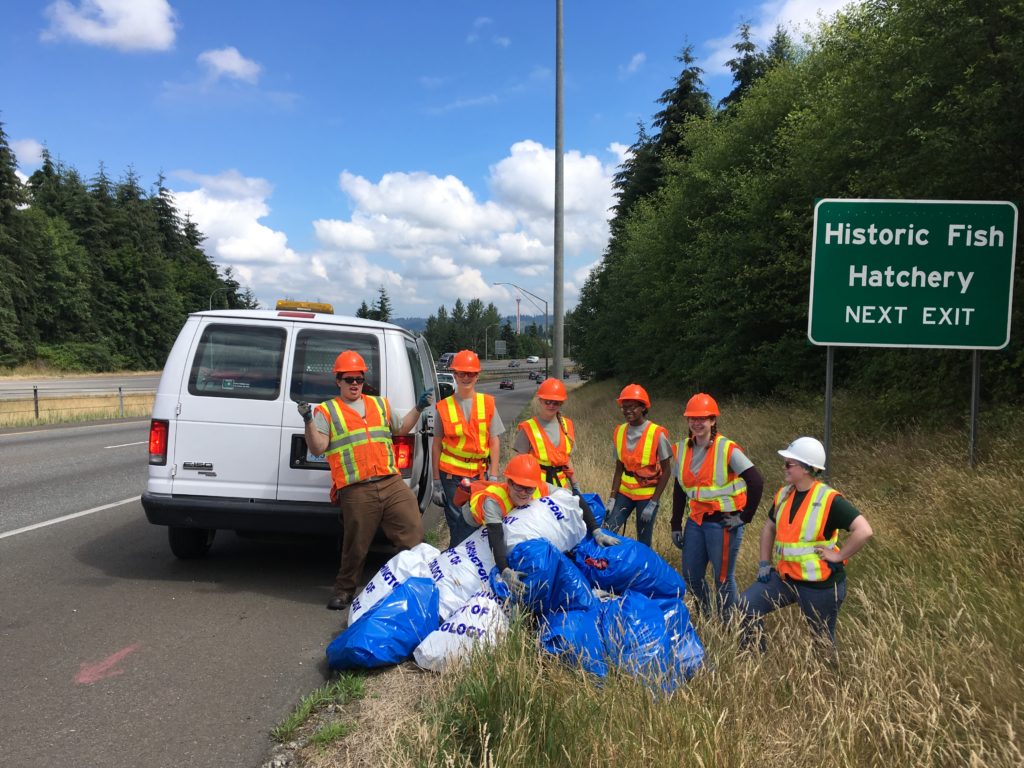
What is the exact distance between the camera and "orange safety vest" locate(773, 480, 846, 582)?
11.5 feet

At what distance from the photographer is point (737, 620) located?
3.51 m

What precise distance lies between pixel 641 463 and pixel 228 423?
9.94ft

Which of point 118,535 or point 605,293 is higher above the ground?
point 605,293

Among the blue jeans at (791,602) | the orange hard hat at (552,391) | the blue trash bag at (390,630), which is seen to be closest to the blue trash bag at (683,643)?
the blue jeans at (791,602)

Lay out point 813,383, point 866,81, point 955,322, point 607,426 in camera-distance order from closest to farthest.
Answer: point 955,322
point 866,81
point 813,383
point 607,426

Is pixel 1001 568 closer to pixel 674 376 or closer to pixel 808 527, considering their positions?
pixel 808 527

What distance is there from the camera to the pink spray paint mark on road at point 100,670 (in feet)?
12.7

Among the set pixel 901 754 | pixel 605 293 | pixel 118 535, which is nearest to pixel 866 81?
pixel 901 754

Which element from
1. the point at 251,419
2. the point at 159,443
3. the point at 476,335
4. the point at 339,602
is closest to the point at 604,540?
the point at 339,602

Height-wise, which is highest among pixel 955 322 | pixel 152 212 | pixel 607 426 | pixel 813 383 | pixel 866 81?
pixel 152 212

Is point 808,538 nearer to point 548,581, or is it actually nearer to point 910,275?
point 548,581

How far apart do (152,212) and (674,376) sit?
74.5m

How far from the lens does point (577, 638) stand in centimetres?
353

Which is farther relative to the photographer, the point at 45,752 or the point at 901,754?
the point at 45,752
